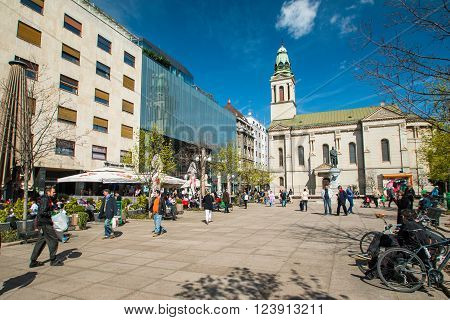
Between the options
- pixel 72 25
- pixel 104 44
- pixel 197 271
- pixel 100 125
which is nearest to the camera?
pixel 197 271

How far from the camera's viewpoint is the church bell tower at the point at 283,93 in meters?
78.7

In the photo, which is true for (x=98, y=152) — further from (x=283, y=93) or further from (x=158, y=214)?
(x=283, y=93)

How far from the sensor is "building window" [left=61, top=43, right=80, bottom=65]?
24.5 metres

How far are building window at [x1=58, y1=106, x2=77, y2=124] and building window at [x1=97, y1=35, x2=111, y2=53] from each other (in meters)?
7.92

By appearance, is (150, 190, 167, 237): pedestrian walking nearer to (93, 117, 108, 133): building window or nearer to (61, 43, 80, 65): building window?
(93, 117, 108, 133): building window

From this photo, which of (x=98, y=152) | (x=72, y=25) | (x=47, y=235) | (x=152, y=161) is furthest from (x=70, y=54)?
(x=47, y=235)

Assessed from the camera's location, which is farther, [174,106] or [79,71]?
[174,106]

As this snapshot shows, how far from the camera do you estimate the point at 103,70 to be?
28719 millimetres

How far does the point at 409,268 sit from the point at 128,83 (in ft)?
105

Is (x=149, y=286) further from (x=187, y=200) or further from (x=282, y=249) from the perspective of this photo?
(x=187, y=200)

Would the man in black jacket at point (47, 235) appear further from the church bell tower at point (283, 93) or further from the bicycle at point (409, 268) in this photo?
the church bell tower at point (283, 93)

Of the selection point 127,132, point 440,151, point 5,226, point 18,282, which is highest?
point 127,132

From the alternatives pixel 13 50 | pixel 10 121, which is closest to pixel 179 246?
pixel 10 121
